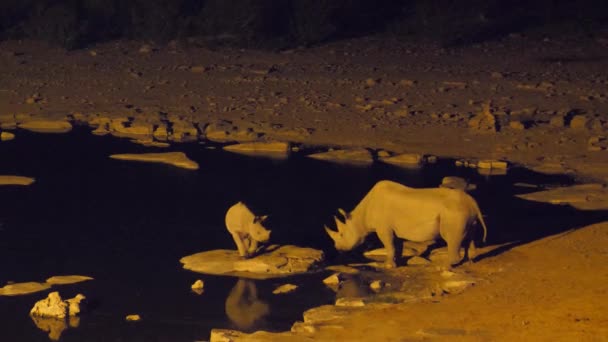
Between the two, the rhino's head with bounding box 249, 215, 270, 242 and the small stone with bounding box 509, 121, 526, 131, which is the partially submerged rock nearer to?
the rhino's head with bounding box 249, 215, 270, 242

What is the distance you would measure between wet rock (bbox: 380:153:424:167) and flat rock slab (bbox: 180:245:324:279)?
4363mm

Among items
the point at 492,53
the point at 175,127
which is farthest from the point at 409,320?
the point at 492,53

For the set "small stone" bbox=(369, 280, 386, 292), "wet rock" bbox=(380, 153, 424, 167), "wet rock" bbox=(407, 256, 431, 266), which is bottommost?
"small stone" bbox=(369, 280, 386, 292)

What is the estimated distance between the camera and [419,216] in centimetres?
1191

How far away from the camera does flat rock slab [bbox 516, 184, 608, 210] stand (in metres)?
14.6

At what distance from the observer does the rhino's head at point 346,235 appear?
12570mm

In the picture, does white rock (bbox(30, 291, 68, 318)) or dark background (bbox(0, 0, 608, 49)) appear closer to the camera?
white rock (bbox(30, 291, 68, 318))

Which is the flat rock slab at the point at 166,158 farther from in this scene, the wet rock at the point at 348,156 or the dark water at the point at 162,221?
the wet rock at the point at 348,156

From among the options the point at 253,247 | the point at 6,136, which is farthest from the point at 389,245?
the point at 6,136

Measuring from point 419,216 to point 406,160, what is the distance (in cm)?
507

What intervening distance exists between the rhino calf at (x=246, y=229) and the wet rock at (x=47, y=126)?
749 centimetres

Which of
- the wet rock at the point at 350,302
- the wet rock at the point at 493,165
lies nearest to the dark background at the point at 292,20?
the wet rock at the point at 493,165

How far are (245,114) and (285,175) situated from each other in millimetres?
3653

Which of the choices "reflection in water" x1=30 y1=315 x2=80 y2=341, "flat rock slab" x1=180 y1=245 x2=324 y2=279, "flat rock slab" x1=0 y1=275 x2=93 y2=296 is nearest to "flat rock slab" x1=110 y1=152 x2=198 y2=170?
"flat rock slab" x1=180 y1=245 x2=324 y2=279
